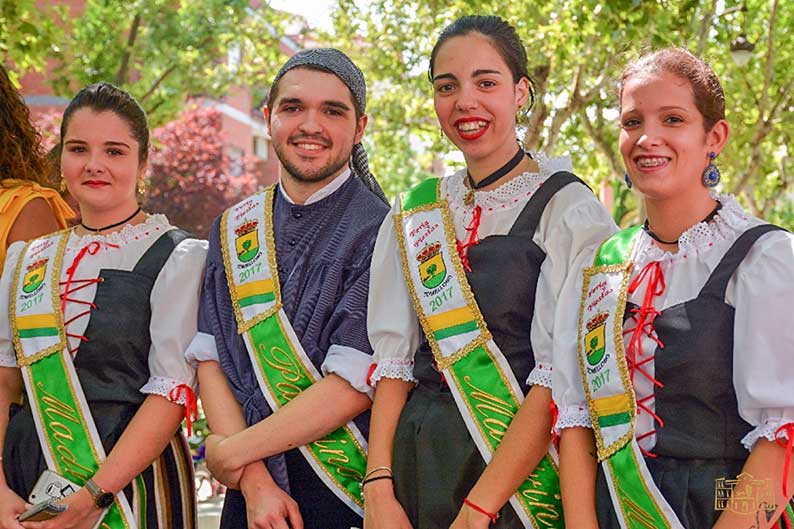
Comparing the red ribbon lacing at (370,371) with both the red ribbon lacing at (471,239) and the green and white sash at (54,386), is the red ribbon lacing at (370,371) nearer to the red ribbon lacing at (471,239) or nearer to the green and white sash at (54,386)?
the red ribbon lacing at (471,239)

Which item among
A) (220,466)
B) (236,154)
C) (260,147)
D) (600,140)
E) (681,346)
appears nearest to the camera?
(681,346)

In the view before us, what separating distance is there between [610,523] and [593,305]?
0.48m

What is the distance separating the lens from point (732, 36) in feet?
36.9

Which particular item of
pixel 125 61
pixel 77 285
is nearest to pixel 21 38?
pixel 125 61

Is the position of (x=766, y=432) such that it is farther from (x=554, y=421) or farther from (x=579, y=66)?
(x=579, y=66)

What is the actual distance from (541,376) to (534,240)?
1.06ft

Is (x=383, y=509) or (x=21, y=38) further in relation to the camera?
(x=21, y=38)

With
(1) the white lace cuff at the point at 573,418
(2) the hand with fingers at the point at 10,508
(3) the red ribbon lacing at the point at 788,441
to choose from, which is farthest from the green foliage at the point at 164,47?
(3) the red ribbon lacing at the point at 788,441

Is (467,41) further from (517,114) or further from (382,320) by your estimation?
(382,320)

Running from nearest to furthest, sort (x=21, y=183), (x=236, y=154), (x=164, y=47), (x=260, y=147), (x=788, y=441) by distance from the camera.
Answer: (x=788, y=441) < (x=21, y=183) < (x=164, y=47) < (x=236, y=154) < (x=260, y=147)

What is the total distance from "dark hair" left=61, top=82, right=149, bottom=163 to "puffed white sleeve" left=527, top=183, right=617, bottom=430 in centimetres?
127

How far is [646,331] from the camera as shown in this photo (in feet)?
7.49

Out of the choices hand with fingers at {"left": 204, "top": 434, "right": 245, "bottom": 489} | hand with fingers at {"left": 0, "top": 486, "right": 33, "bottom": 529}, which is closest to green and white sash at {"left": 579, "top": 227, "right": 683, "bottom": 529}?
hand with fingers at {"left": 204, "top": 434, "right": 245, "bottom": 489}

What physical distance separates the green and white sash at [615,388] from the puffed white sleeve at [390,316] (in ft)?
1.58
